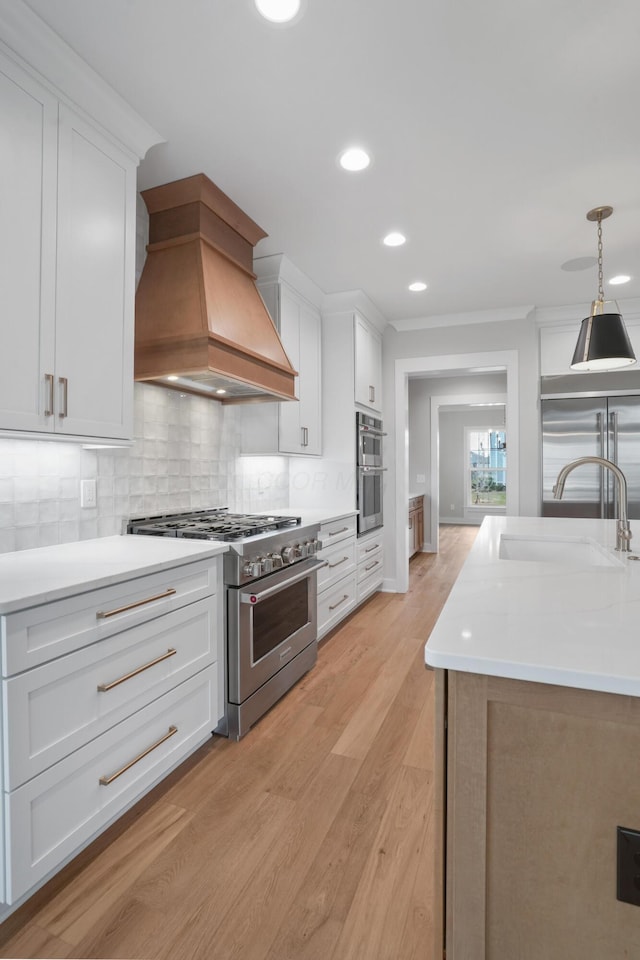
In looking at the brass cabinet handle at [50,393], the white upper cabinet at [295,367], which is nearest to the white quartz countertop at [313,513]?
the white upper cabinet at [295,367]

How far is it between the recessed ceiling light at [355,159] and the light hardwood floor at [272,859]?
2.65 metres

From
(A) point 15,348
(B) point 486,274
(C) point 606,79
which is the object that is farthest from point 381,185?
(A) point 15,348

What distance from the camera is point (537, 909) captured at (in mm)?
760

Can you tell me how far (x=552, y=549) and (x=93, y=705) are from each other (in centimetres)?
193

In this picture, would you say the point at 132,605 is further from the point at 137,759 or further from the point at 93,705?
the point at 137,759

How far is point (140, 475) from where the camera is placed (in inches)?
99.0

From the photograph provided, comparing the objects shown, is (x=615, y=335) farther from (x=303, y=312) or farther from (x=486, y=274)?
(x=303, y=312)

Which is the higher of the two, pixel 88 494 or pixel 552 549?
A: pixel 88 494

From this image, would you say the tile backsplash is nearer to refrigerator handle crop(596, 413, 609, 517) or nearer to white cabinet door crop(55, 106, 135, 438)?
white cabinet door crop(55, 106, 135, 438)

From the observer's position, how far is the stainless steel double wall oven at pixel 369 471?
4.07 meters

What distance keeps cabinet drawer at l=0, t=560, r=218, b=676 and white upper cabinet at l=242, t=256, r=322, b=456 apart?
5.07 feet

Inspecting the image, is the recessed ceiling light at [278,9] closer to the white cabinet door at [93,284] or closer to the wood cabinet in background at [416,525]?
the white cabinet door at [93,284]

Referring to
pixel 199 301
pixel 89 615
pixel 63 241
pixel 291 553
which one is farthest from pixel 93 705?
pixel 199 301

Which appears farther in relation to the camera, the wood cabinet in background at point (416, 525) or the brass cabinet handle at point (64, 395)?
the wood cabinet in background at point (416, 525)
